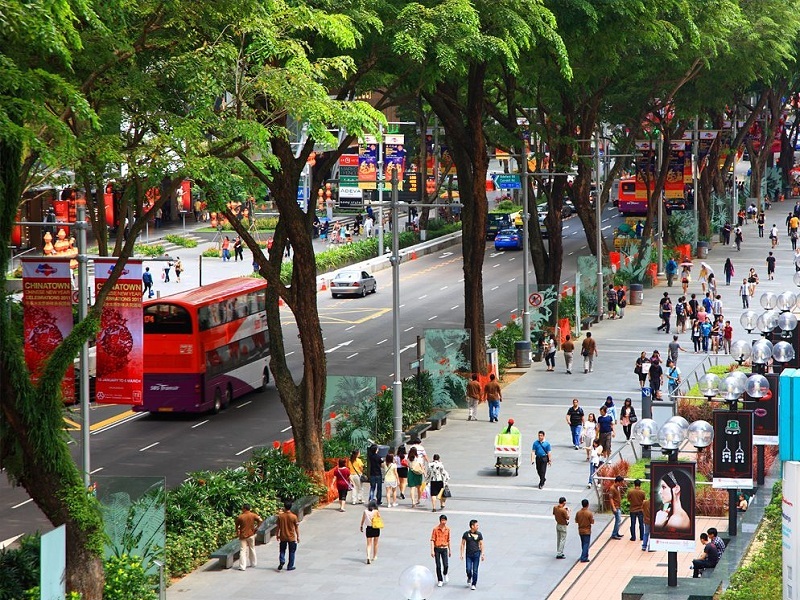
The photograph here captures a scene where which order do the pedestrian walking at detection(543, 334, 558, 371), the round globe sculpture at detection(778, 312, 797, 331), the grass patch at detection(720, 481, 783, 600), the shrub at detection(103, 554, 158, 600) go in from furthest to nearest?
1. the pedestrian walking at detection(543, 334, 558, 371)
2. the round globe sculpture at detection(778, 312, 797, 331)
3. the shrub at detection(103, 554, 158, 600)
4. the grass patch at detection(720, 481, 783, 600)

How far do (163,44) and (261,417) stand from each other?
2041 centimetres

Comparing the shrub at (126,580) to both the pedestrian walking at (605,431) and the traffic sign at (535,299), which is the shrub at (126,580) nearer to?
the pedestrian walking at (605,431)

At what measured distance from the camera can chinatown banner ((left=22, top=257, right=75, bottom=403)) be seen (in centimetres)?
2459

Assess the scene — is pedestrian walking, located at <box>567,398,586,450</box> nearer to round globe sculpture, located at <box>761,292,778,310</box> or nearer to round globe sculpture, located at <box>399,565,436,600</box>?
round globe sculpture, located at <box>761,292,778,310</box>

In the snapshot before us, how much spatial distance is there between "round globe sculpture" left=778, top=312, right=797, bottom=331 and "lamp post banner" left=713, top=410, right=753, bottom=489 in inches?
424

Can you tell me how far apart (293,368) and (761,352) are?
74.6ft

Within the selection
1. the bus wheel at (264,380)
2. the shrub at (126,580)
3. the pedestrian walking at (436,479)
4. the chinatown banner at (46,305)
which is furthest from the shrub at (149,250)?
the shrub at (126,580)

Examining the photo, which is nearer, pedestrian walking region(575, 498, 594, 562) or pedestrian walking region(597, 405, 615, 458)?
pedestrian walking region(575, 498, 594, 562)

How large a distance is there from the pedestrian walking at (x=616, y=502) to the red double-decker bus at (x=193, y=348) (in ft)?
47.8

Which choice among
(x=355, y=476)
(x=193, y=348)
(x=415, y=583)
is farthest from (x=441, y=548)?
(x=193, y=348)

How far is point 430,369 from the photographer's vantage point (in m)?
42.9

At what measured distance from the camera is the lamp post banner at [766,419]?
30.4 m

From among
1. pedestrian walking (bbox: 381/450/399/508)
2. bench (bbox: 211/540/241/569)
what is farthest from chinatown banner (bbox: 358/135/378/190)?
bench (bbox: 211/540/241/569)

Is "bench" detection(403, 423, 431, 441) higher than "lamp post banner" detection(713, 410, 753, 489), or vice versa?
"lamp post banner" detection(713, 410, 753, 489)
